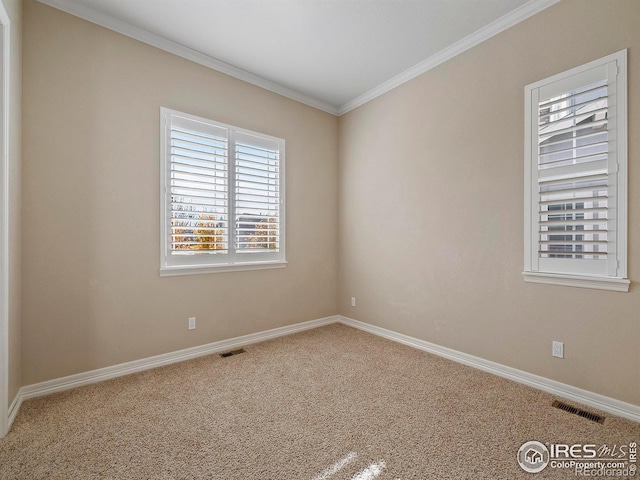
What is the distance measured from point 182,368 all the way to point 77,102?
239cm

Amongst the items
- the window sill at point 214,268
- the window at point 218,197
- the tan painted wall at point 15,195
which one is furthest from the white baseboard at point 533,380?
the tan painted wall at point 15,195

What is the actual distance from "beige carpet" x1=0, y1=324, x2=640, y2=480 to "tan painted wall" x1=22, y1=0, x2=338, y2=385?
385mm

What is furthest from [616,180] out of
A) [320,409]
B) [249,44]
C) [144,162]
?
[144,162]

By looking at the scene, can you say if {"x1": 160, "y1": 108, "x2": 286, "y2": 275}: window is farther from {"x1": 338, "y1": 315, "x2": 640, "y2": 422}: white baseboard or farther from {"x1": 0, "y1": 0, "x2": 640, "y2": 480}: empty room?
{"x1": 338, "y1": 315, "x2": 640, "y2": 422}: white baseboard

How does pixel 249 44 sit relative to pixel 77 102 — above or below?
above

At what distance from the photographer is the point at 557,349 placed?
2.32 meters

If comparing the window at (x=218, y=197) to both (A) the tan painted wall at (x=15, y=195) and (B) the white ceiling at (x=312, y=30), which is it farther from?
(A) the tan painted wall at (x=15, y=195)

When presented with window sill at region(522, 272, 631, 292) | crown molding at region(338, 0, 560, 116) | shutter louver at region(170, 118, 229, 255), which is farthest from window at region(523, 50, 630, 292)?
shutter louver at region(170, 118, 229, 255)

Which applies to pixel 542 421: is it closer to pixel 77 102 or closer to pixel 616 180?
pixel 616 180

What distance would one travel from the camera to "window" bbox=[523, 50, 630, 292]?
2039 millimetres

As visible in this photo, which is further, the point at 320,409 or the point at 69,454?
the point at 320,409

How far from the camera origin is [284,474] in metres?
1.56

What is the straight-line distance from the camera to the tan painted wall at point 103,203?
229 cm

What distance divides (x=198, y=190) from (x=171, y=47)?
1.35 metres
